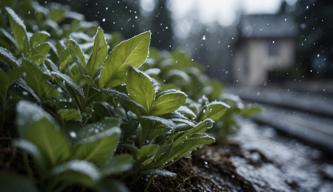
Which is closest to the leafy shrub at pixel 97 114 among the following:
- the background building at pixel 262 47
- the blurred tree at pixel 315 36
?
the blurred tree at pixel 315 36

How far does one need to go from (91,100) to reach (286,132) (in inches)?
189

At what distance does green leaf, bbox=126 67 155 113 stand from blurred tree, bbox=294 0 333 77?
20.2m

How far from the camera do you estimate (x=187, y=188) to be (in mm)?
1405

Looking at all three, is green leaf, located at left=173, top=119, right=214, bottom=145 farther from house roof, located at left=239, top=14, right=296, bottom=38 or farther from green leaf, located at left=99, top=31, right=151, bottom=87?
house roof, located at left=239, top=14, right=296, bottom=38

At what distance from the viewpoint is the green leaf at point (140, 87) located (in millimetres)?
1087

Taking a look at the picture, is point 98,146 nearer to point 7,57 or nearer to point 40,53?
point 7,57

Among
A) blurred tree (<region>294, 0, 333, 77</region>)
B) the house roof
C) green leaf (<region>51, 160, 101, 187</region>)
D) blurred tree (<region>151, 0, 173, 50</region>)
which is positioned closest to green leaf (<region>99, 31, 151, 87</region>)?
green leaf (<region>51, 160, 101, 187</region>)

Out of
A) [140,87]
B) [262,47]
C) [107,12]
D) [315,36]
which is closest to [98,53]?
[140,87]

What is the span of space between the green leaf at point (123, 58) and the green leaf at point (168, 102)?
12 centimetres

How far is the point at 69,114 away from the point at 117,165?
1.13ft

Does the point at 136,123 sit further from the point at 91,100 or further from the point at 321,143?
the point at 321,143

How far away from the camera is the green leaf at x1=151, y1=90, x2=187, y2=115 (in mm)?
1144

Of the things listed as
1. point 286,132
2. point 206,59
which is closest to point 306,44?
point 286,132

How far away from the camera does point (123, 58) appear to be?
3.76 ft
